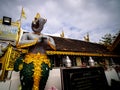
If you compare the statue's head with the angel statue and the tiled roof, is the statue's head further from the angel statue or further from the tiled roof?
the tiled roof

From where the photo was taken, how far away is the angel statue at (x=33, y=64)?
6.91 ft

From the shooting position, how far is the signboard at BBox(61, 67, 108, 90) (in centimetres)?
238

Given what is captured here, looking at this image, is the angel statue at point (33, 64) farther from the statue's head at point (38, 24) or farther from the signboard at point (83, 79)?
the signboard at point (83, 79)

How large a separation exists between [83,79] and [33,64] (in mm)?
1424

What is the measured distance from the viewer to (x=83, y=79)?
2.68 metres

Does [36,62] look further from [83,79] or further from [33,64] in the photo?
[83,79]

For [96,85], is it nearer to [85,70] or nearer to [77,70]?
[85,70]

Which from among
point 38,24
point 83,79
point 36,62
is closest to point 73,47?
point 83,79

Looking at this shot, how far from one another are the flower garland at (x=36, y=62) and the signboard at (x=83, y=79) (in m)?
0.58

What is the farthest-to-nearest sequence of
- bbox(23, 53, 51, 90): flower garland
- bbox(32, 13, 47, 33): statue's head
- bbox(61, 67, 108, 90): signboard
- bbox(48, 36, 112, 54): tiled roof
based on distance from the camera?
bbox(48, 36, 112, 54): tiled roof
bbox(32, 13, 47, 33): statue's head
bbox(61, 67, 108, 90): signboard
bbox(23, 53, 51, 90): flower garland

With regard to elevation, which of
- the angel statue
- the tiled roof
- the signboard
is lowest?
the signboard

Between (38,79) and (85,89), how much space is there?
1.30 metres

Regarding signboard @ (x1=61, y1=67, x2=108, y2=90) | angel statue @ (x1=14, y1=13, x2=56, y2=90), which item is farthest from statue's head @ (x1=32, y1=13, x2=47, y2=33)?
signboard @ (x1=61, y1=67, x2=108, y2=90)

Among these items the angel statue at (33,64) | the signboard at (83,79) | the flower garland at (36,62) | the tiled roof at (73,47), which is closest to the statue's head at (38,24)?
the angel statue at (33,64)
